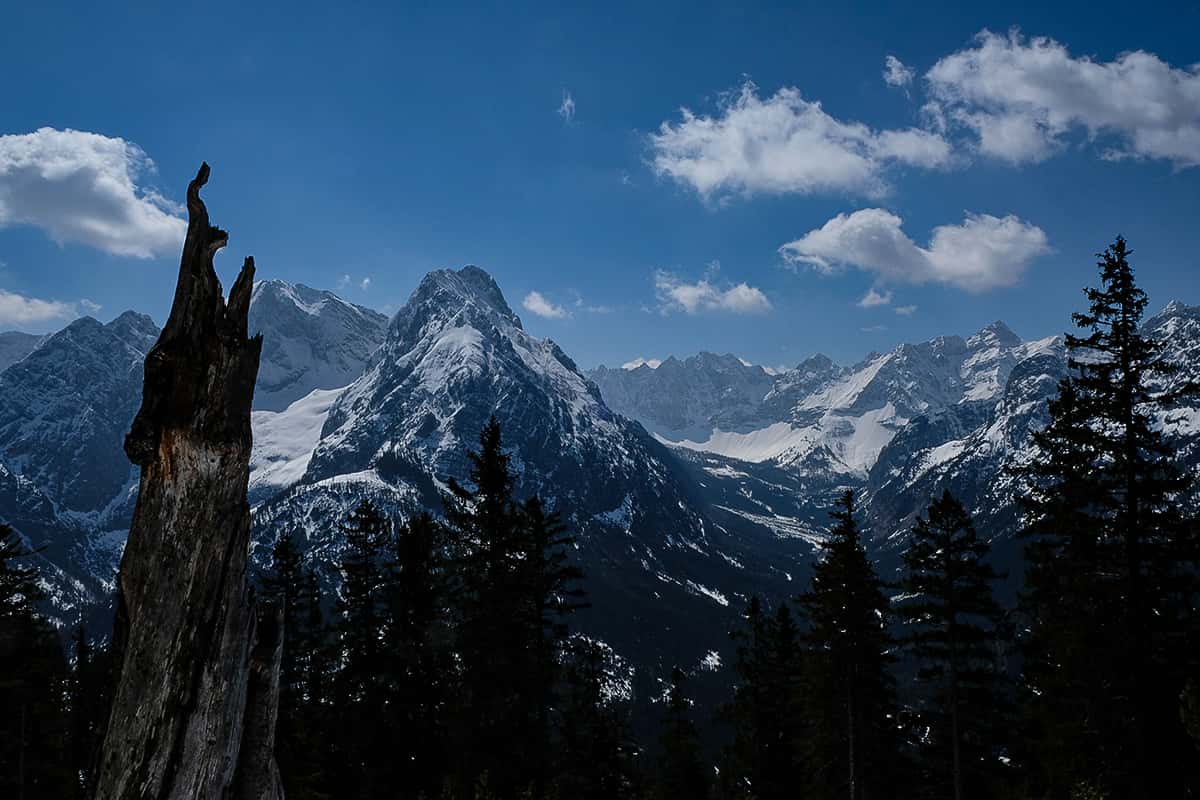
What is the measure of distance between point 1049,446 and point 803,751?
55.4 feet

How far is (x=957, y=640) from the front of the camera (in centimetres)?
2422

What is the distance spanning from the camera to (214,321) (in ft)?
17.7

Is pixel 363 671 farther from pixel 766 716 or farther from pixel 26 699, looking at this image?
pixel 766 716

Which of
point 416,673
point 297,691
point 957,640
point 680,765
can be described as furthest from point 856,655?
point 297,691

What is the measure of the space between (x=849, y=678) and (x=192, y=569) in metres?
27.6

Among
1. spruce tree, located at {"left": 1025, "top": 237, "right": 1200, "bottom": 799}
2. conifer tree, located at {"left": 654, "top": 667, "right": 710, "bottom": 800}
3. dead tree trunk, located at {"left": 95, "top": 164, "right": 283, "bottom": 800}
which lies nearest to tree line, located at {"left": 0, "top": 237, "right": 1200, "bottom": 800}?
spruce tree, located at {"left": 1025, "top": 237, "right": 1200, "bottom": 799}

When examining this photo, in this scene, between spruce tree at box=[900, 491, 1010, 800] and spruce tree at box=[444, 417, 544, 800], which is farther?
spruce tree at box=[900, 491, 1010, 800]

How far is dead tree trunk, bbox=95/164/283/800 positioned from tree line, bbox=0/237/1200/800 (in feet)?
43.3

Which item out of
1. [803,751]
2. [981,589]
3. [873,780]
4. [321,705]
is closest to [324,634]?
[321,705]

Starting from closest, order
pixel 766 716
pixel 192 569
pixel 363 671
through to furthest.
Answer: pixel 192 569 → pixel 363 671 → pixel 766 716

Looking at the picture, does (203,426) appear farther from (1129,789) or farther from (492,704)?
(1129,789)

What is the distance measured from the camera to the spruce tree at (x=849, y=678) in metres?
27.4

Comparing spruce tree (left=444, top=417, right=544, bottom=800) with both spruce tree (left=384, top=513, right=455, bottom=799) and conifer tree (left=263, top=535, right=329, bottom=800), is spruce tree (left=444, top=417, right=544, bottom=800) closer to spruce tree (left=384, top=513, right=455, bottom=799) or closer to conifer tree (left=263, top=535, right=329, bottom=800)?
spruce tree (left=384, top=513, right=455, bottom=799)

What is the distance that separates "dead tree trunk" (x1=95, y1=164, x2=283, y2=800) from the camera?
489 cm
